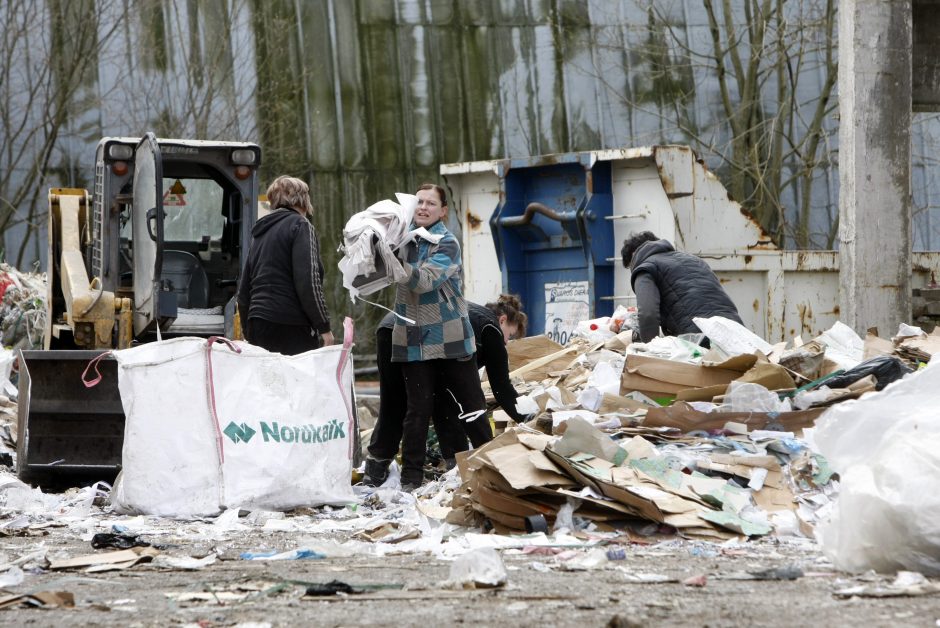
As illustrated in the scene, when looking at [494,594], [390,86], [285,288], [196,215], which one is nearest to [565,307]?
[196,215]

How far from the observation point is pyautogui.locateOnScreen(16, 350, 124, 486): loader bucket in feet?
24.3

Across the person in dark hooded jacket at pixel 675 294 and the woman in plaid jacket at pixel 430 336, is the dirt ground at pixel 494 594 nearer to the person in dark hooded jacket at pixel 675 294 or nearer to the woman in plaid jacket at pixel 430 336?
the woman in plaid jacket at pixel 430 336

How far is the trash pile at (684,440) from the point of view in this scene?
5.07m

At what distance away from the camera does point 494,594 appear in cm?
368

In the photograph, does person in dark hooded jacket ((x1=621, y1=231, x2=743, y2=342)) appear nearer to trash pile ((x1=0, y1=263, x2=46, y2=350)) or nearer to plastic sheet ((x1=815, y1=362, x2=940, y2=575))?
plastic sheet ((x1=815, y1=362, x2=940, y2=575))

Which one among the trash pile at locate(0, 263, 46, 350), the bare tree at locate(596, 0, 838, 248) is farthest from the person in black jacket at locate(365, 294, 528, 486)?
the bare tree at locate(596, 0, 838, 248)

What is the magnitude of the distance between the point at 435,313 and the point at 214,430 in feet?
4.26

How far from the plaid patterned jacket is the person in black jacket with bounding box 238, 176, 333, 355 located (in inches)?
17.8

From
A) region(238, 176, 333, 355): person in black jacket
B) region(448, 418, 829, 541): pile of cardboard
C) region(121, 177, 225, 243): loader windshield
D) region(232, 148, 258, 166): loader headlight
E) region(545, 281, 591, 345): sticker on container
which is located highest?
region(232, 148, 258, 166): loader headlight

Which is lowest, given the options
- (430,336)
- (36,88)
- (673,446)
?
(673,446)

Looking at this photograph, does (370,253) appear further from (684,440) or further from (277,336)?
(684,440)

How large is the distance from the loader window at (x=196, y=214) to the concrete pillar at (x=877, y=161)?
4.08m

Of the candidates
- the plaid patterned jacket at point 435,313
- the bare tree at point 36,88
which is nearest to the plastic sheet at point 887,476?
the plaid patterned jacket at point 435,313

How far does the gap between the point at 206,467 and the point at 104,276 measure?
2.56 meters
